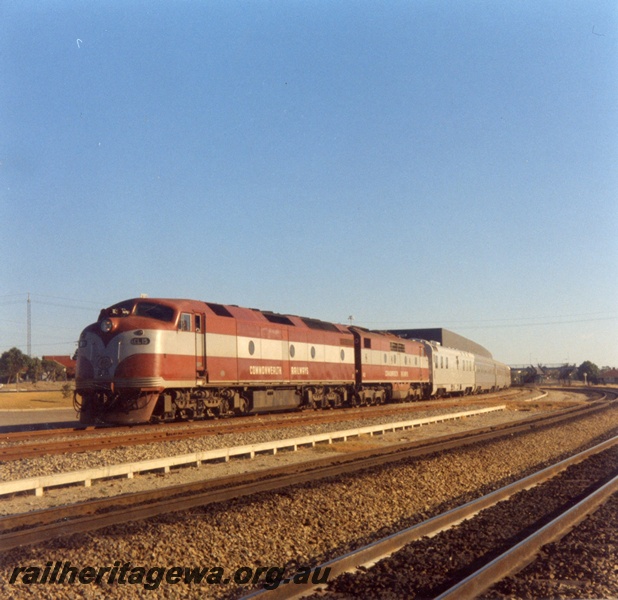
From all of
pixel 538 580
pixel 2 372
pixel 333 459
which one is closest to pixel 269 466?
pixel 333 459

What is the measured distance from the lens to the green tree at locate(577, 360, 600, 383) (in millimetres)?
117688

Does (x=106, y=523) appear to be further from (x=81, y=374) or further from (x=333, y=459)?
(x=81, y=374)

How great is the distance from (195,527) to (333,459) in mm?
7096

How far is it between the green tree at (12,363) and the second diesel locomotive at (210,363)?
256 ft

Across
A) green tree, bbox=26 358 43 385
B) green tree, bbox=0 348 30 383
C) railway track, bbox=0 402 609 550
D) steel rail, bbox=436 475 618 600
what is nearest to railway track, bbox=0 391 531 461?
railway track, bbox=0 402 609 550

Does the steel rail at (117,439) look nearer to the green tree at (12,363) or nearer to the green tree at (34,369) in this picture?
the green tree at (12,363)

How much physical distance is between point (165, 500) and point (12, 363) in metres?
96.3

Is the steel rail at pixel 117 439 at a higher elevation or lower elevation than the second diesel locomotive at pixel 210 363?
lower

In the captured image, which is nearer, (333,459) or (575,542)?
(575,542)

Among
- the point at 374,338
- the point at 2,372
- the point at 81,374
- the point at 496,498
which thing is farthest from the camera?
the point at 2,372

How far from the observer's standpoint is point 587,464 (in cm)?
1409

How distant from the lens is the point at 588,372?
12275 cm

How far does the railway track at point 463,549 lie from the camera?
5.75 meters

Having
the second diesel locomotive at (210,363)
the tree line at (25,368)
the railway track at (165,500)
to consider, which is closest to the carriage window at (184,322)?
the second diesel locomotive at (210,363)
